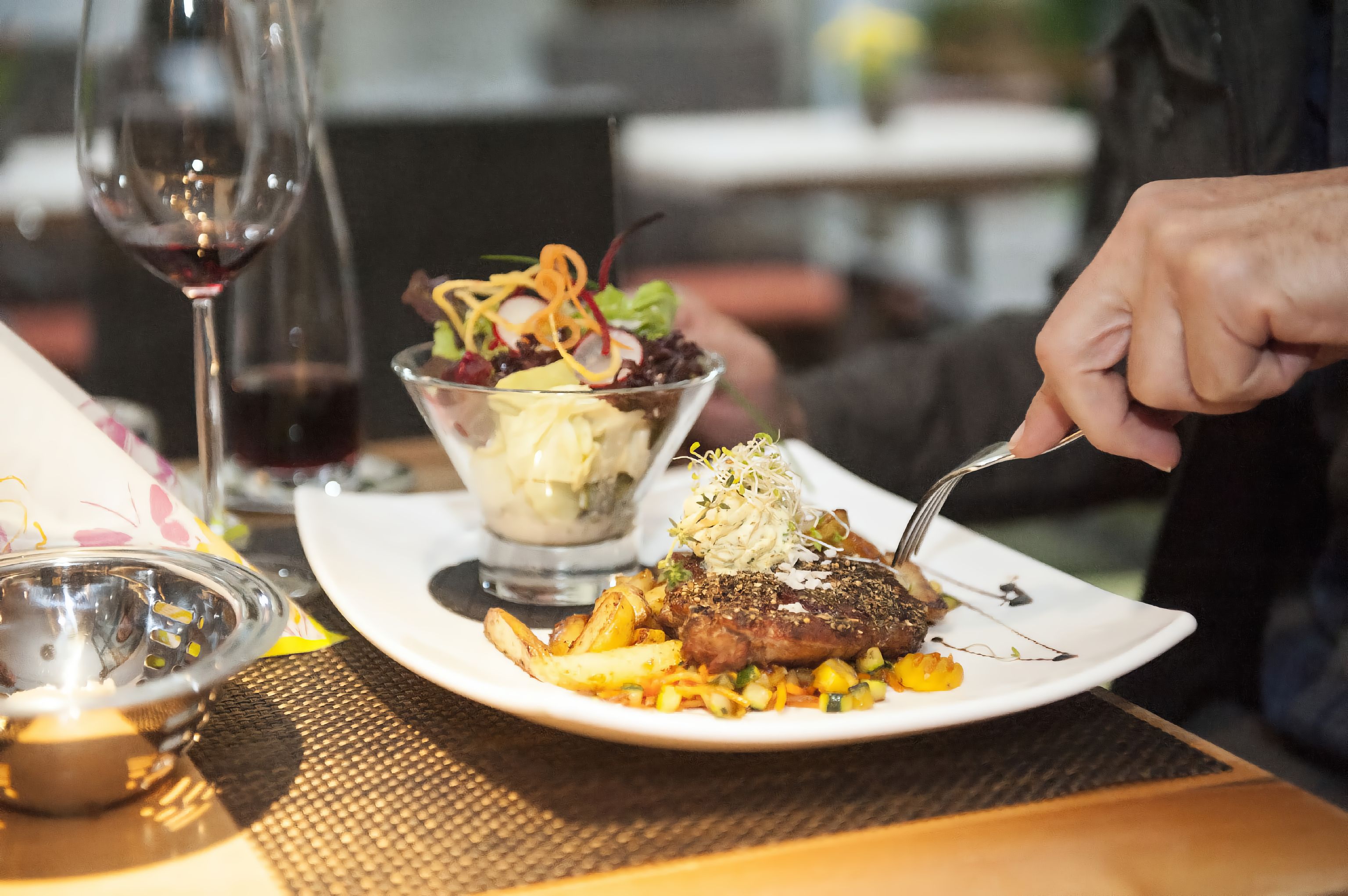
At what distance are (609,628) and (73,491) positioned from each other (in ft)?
1.41

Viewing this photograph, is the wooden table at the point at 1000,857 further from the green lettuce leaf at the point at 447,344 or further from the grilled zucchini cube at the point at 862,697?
the green lettuce leaf at the point at 447,344

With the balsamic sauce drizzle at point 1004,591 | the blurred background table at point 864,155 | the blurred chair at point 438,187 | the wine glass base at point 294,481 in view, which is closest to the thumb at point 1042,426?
the balsamic sauce drizzle at point 1004,591

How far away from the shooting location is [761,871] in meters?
0.59

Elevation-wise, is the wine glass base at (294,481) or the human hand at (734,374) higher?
the human hand at (734,374)

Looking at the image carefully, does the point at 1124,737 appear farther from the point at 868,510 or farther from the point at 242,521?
the point at 242,521

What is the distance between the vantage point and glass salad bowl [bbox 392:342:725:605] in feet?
3.11

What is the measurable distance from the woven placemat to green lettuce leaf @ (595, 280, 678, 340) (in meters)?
0.40

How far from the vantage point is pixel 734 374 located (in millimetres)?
1445

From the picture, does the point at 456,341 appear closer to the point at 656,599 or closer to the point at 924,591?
the point at 656,599

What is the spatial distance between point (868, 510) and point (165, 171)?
2.29ft

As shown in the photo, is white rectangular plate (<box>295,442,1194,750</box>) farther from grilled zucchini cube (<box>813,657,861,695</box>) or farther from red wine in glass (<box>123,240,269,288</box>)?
red wine in glass (<box>123,240,269,288</box>)

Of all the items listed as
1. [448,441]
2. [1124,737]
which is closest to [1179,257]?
[1124,737]

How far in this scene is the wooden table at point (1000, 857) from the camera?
577 mm

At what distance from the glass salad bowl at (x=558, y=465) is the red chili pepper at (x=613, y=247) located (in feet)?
0.39
